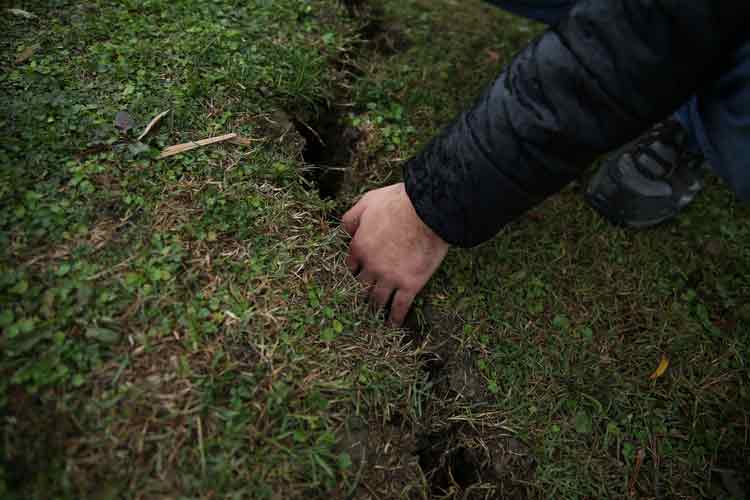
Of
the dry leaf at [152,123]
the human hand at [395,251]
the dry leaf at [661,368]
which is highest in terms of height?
the dry leaf at [152,123]

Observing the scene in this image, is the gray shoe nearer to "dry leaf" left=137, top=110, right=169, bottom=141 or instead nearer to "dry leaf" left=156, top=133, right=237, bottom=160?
"dry leaf" left=156, top=133, right=237, bottom=160

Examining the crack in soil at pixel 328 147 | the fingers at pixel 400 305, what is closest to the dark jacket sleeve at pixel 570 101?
the fingers at pixel 400 305

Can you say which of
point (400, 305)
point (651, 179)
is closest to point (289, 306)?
point (400, 305)

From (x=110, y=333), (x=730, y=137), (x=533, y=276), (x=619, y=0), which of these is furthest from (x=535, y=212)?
(x=110, y=333)

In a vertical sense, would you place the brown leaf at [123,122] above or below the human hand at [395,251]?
above

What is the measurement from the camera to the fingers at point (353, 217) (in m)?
1.97

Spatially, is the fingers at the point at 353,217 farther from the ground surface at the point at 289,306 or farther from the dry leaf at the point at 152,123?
the dry leaf at the point at 152,123

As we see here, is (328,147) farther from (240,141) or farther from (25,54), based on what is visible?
(25,54)

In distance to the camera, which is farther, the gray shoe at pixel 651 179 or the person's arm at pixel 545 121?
the gray shoe at pixel 651 179

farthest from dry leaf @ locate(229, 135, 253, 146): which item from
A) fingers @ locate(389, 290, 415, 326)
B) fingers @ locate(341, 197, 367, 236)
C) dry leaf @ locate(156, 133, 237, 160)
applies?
fingers @ locate(389, 290, 415, 326)

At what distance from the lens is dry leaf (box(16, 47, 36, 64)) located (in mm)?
1932

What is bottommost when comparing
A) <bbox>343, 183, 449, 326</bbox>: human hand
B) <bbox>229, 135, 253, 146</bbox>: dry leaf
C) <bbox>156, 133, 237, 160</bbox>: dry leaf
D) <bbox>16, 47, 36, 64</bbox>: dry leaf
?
<bbox>343, 183, 449, 326</bbox>: human hand

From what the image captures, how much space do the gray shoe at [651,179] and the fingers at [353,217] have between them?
1.19m

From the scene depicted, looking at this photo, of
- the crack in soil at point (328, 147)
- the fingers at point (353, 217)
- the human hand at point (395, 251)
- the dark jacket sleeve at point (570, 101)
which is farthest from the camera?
the crack in soil at point (328, 147)
